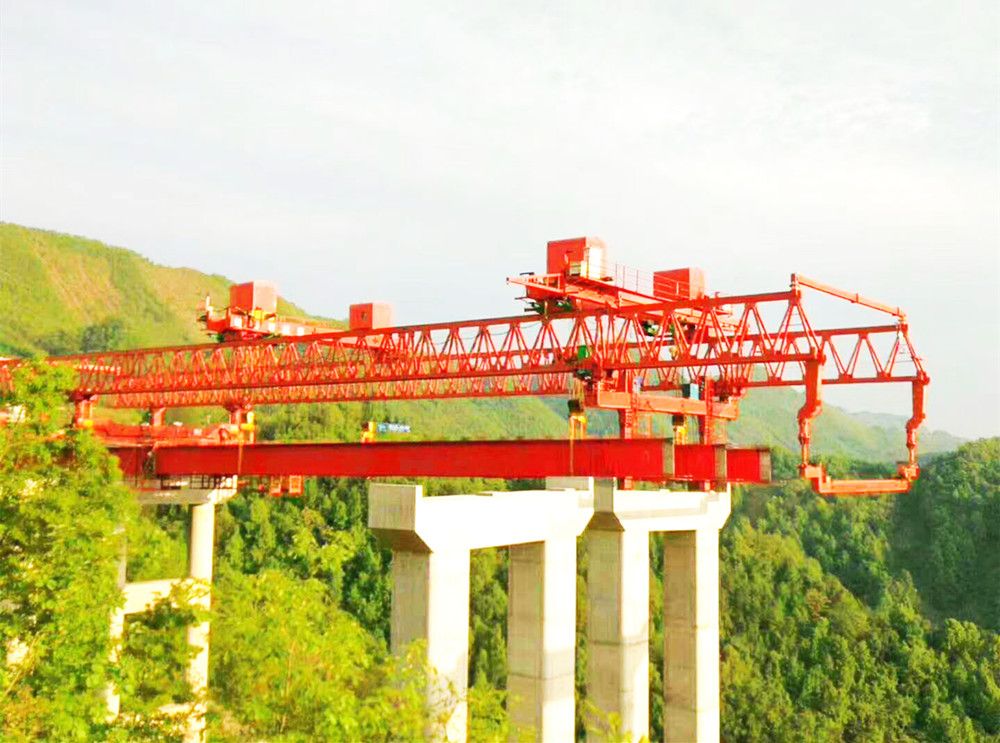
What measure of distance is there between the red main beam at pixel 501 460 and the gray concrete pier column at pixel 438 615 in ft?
20.2

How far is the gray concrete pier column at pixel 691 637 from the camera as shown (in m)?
27.5

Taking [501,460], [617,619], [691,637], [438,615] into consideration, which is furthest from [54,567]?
[691,637]

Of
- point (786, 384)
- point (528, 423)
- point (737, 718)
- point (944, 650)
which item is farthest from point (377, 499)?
point (528, 423)

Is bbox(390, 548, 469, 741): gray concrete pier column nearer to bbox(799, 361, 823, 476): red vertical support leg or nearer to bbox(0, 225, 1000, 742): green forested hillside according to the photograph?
bbox(0, 225, 1000, 742): green forested hillside

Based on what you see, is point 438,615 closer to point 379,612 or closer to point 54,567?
point 54,567

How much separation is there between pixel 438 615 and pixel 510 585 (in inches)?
179

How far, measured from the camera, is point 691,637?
27688 millimetres

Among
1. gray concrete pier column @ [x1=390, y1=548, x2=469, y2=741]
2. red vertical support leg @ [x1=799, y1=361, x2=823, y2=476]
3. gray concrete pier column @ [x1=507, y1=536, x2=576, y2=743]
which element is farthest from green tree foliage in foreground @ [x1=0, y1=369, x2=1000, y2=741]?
red vertical support leg @ [x1=799, y1=361, x2=823, y2=476]

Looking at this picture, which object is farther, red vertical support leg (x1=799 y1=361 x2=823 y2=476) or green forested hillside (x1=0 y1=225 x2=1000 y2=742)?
red vertical support leg (x1=799 y1=361 x2=823 y2=476)

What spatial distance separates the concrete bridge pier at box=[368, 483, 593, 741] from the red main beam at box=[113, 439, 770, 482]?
1307 mm

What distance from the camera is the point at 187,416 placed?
385ft

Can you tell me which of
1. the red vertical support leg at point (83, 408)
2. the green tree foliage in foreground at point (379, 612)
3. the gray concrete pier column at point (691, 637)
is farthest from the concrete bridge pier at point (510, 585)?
the red vertical support leg at point (83, 408)

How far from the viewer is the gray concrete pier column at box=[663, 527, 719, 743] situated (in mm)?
27484

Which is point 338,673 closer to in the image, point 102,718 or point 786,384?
point 102,718
